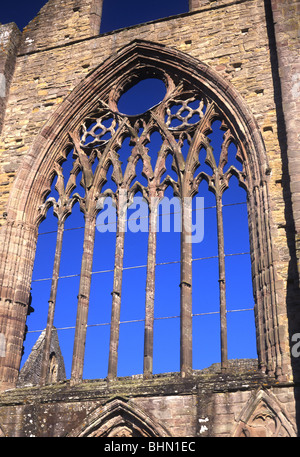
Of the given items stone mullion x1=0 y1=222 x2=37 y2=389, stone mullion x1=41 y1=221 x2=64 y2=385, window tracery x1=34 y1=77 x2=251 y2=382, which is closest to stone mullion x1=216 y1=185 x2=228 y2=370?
window tracery x1=34 y1=77 x2=251 y2=382

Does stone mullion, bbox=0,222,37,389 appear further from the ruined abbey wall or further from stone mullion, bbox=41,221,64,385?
stone mullion, bbox=41,221,64,385

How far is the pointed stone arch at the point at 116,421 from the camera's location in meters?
7.52

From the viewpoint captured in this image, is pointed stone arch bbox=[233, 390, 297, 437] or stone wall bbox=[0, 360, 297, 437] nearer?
pointed stone arch bbox=[233, 390, 297, 437]

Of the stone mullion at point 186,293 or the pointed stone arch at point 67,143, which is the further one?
the stone mullion at point 186,293

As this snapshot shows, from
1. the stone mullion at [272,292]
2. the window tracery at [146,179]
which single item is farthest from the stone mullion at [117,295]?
Answer: the stone mullion at [272,292]

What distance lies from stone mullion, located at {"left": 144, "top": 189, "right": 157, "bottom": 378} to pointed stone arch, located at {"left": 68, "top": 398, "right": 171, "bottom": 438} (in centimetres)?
55

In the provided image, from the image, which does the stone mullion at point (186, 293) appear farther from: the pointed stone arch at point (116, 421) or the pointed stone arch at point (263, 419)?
the pointed stone arch at point (263, 419)

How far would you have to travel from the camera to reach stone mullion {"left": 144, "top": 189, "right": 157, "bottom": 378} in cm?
811

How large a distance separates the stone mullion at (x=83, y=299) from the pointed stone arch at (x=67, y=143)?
0.92m
